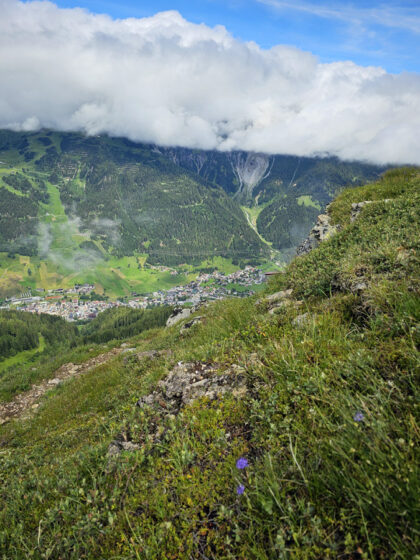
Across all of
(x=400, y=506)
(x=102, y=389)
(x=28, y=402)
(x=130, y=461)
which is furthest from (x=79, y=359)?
(x=400, y=506)

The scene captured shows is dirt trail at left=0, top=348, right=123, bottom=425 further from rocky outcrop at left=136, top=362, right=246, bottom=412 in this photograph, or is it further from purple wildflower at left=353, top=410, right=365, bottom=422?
purple wildflower at left=353, top=410, right=365, bottom=422

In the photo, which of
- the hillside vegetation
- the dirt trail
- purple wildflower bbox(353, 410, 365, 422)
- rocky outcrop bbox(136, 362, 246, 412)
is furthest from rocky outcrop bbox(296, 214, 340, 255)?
the dirt trail

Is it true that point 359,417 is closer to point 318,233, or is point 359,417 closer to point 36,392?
point 318,233

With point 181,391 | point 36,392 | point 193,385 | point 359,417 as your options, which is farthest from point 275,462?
point 36,392

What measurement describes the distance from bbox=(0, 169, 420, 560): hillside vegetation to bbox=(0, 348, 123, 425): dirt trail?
12.1 meters

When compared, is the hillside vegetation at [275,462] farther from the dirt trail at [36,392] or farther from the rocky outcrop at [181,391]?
the dirt trail at [36,392]

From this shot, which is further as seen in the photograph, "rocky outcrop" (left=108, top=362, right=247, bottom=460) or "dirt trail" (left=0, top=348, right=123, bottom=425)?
"dirt trail" (left=0, top=348, right=123, bottom=425)

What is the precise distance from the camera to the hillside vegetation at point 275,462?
1.96 metres

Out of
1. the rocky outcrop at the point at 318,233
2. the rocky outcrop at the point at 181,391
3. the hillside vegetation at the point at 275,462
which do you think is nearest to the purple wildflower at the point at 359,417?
the hillside vegetation at the point at 275,462

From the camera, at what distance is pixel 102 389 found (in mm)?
12469

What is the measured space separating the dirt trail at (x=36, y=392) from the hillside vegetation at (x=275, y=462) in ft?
39.8

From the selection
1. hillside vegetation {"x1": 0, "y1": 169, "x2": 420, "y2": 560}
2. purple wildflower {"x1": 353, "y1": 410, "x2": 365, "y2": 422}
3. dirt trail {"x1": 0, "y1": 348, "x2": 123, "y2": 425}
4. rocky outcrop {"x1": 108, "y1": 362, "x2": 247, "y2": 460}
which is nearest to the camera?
hillside vegetation {"x1": 0, "y1": 169, "x2": 420, "y2": 560}

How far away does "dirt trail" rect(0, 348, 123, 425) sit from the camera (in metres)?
15.3

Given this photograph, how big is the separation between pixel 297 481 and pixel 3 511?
4.44 m
